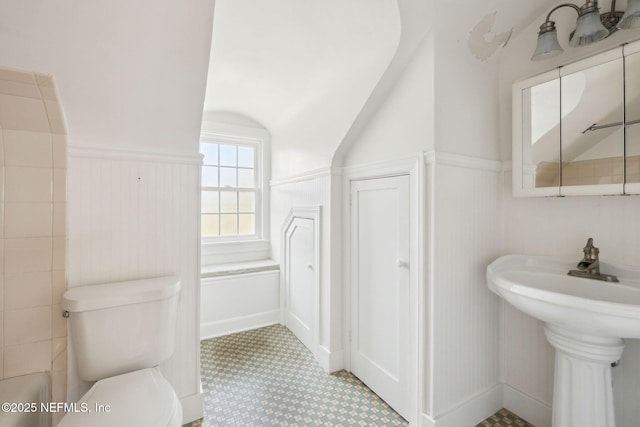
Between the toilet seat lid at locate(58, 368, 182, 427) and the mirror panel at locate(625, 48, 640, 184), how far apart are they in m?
→ 2.26

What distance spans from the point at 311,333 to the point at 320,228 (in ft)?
3.16

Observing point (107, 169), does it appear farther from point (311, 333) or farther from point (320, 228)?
point (311, 333)

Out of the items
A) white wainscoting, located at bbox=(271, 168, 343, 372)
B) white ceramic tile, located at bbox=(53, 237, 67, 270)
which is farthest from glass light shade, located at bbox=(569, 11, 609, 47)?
white ceramic tile, located at bbox=(53, 237, 67, 270)

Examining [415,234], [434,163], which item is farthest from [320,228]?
[434,163]

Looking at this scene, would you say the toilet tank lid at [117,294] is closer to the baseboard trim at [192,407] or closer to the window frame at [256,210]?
the baseboard trim at [192,407]

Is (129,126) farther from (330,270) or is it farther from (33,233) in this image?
(330,270)

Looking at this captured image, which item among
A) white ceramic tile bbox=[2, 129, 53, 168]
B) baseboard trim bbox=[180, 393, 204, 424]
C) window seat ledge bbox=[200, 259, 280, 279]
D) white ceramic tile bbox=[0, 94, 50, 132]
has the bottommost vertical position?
baseboard trim bbox=[180, 393, 204, 424]

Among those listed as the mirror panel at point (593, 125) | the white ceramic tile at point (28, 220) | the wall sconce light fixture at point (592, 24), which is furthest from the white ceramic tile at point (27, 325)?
the wall sconce light fixture at point (592, 24)

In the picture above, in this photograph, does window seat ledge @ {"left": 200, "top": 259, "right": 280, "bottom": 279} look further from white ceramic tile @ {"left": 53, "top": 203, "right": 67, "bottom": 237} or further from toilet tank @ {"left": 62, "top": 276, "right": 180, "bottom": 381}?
white ceramic tile @ {"left": 53, "top": 203, "right": 67, "bottom": 237}

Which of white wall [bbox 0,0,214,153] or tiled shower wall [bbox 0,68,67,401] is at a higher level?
white wall [bbox 0,0,214,153]

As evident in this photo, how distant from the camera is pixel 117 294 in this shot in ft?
4.43

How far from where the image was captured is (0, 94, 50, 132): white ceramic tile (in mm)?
1252

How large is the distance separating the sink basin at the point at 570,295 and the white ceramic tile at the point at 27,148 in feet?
7.58

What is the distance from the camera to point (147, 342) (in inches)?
55.3
